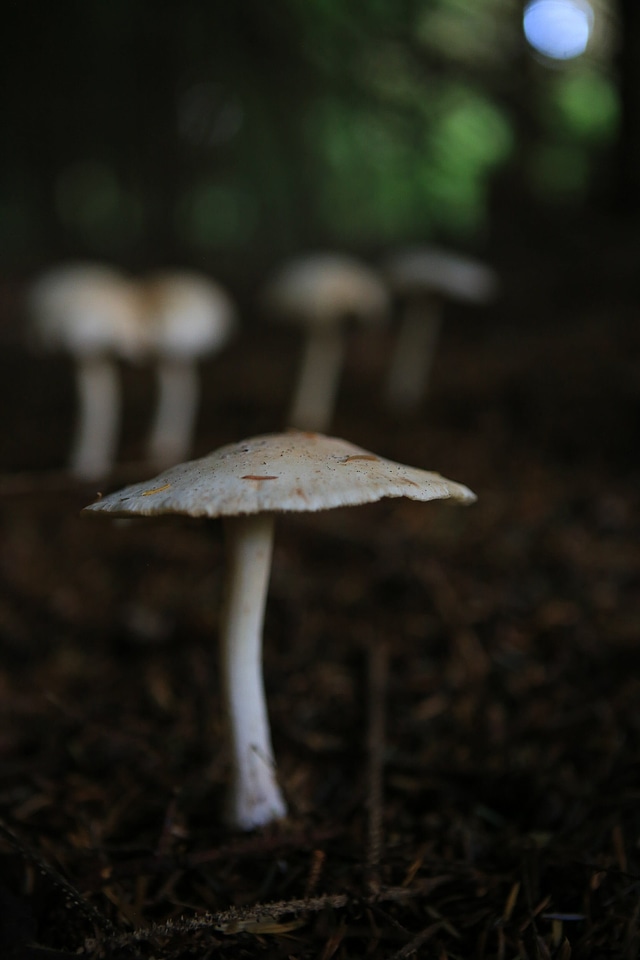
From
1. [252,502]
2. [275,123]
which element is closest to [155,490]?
[252,502]

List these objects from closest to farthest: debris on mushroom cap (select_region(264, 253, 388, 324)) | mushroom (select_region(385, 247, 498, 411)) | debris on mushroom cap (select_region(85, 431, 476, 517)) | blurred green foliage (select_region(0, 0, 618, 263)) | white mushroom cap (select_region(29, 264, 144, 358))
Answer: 1. debris on mushroom cap (select_region(85, 431, 476, 517))
2. white mushroom cap (select_region(29, 264, 144, 358))
3. debris on mushroom cap (select_region(264, 253, 388, 324))
4. mushroom (select_region(385, 247, 498, 411))
5. blurred green foliage (select_region(0, 0, 618, 263))

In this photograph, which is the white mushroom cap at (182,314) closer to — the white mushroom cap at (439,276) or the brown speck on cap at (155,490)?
the white mushroom cap at (439,276)

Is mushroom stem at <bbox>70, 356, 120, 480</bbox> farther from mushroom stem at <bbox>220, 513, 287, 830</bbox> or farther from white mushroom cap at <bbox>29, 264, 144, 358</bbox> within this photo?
mushroom stem at <bbox>220, 513, 287, 830</bbox>

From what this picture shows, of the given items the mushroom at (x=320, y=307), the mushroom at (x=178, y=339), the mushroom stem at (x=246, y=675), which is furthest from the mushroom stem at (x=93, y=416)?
the mushroom stem at (x=246, y=675)

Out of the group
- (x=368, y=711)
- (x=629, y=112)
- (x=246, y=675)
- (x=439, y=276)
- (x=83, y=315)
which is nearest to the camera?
(x=246, y=675)

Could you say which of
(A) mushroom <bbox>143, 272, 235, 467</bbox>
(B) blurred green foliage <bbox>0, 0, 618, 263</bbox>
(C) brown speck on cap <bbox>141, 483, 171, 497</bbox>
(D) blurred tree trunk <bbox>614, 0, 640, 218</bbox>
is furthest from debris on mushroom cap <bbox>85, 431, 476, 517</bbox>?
(B) blurred green foliage <bbox>0, 0, 618, 263</bbox>

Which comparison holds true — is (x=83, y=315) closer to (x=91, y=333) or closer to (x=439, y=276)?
(x=91, y=333)

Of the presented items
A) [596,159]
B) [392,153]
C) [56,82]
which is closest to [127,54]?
[56,82]
